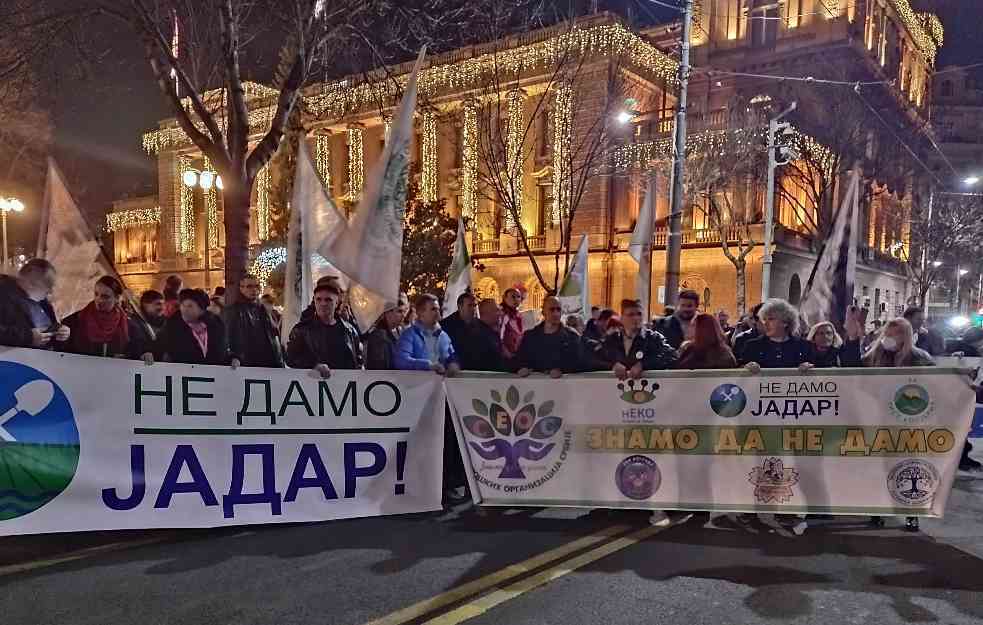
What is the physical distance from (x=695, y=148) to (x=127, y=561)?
79.6 ft

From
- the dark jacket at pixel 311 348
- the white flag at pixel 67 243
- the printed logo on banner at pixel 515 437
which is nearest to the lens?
the printed logo on banner at pixel 515 437

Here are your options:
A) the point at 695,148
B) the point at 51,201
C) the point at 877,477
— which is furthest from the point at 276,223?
the point at 877,477

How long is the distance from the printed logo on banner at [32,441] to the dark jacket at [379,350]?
227 centimetres

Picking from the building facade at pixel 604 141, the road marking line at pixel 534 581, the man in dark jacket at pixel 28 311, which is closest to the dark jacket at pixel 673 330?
the road marking line at pixel 534 581

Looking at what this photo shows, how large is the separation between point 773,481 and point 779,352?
1.20m

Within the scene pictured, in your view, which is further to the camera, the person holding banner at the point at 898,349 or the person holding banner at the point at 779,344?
the person holding banner at the point at 898,349

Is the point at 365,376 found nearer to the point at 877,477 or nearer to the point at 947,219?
the point at 877,477

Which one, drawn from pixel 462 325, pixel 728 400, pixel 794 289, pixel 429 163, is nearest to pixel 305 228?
pixel 462 325

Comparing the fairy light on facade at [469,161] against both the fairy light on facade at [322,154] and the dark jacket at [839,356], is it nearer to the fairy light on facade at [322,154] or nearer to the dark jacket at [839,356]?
the fairy light on facade at [322,154]

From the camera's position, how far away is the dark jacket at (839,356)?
5.93 m

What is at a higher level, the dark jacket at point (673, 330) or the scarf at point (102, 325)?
the scarf at point (102, 325)

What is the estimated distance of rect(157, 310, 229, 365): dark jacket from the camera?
5.37 m

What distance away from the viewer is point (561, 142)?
2714 cm

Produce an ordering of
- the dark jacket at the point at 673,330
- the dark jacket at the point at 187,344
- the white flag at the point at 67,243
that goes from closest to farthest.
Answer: the dark jacket at the point at 187,344, the white flag at the point at 67,243, the dark jacket at the point at 673,330
